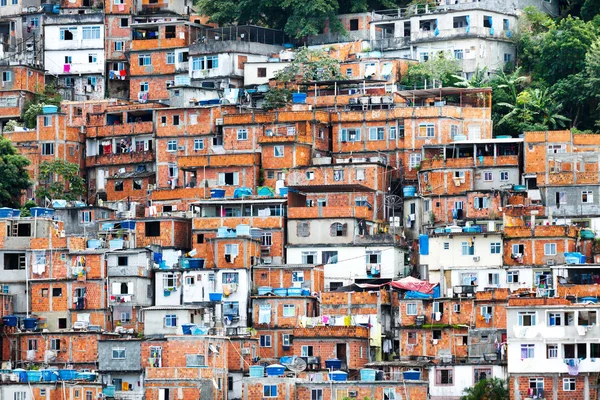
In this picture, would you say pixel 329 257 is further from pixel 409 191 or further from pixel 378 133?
pixel 378 133

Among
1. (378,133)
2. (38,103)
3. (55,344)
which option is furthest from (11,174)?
(378,133)

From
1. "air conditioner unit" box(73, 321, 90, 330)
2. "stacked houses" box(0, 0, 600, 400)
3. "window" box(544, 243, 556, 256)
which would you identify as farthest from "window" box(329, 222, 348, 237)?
"air conditioner unit" box(73, 321, 90, 330)

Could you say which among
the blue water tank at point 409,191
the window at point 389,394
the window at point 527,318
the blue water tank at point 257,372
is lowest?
the window at point 389,394

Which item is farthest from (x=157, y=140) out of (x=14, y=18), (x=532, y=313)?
(x=532, y=313)

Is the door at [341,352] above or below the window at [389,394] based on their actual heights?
above

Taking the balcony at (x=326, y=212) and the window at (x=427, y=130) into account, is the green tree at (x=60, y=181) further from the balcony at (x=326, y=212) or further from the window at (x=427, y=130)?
the window at (x=427, y=130)

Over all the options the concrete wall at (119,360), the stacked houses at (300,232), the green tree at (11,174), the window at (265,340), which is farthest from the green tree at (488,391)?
the green tree at (11,174)
